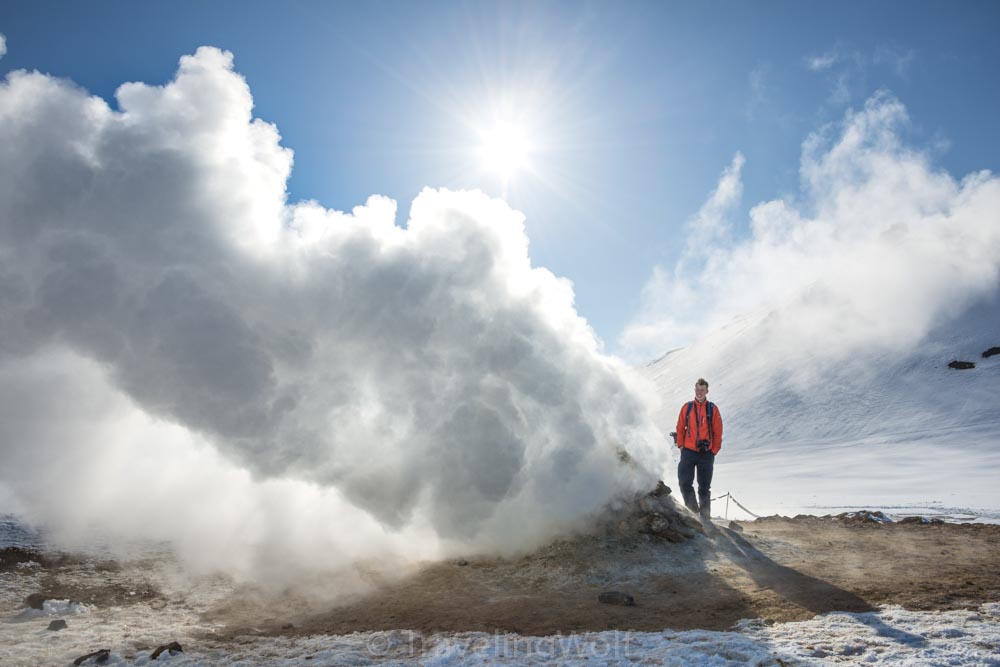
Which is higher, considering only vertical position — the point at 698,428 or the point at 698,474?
the point at 698,428

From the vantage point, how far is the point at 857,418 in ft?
A: 153

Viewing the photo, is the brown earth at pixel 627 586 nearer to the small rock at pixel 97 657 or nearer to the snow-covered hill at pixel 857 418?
the small rock at pixel 97 657

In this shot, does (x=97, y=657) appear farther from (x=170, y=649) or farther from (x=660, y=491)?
(x=660, y=491)

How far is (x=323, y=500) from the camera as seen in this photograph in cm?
966

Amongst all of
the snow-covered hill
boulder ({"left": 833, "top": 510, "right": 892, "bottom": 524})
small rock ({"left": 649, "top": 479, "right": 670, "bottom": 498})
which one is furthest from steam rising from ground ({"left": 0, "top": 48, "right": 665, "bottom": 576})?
the snow-covered hill

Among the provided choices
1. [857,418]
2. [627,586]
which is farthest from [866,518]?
[857,418]

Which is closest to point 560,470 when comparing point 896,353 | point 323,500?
point 323,500

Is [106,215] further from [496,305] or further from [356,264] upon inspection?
[496,305]

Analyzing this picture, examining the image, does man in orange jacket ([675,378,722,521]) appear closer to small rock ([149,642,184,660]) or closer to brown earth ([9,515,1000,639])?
brown earth ([9,515,1000,639])

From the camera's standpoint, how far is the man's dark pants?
985 centimetres

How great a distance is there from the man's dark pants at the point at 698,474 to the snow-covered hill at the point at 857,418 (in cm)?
681

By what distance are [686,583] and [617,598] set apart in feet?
3.94

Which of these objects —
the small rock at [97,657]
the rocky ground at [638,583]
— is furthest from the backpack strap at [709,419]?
the small rock at [97,657]

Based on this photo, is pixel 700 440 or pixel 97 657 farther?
pixel 700 440
